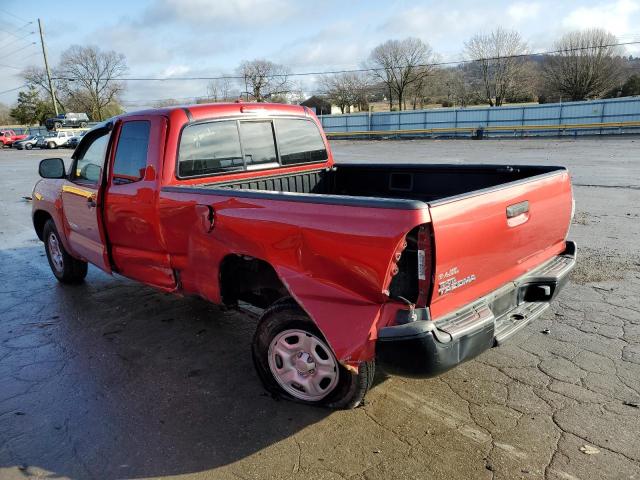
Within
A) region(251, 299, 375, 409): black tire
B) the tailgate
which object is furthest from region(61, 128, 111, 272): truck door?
the tailgate

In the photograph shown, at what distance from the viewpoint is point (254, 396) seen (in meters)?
3.40

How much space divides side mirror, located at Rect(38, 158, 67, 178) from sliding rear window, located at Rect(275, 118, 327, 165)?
2.47 metres

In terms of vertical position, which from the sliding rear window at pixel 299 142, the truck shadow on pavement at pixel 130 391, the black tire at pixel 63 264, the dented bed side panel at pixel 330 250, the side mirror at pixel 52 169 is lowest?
the truck shadow on pavement at pixel 130 391

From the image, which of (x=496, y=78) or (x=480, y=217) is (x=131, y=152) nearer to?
(x=480, y=217)

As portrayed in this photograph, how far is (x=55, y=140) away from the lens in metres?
47.2

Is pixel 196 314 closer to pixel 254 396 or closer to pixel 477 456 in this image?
pixel 254 396

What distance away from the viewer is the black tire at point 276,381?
2.99 metres

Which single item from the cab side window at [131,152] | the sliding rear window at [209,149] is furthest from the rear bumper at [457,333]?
the cab side window at [131,152]

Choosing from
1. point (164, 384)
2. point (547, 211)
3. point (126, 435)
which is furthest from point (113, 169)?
point (547, 211)

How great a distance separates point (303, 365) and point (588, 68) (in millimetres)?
62820

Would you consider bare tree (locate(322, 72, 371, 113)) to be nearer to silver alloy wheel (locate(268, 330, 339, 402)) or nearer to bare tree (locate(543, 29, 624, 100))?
bare tree (locate(543, 29, 624, 100))

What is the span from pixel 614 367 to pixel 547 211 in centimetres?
123

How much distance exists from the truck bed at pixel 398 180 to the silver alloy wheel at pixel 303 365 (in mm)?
1511

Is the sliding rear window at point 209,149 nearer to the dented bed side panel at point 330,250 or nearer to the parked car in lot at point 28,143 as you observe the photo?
the dented bed side panel at point 330,250
